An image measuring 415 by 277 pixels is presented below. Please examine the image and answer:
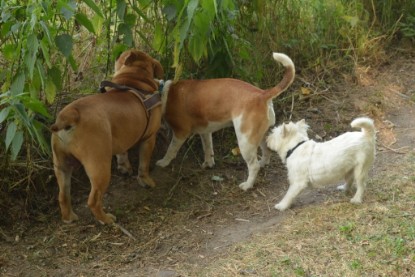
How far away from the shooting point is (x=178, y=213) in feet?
15.0

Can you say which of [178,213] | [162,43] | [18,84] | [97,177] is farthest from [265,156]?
[18,84]

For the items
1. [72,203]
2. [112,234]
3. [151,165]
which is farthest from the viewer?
[151,165]

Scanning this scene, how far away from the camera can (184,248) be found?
4055mm

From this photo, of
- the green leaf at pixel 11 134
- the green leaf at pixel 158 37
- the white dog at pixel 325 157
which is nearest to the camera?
the green leaf at pixel 11 134

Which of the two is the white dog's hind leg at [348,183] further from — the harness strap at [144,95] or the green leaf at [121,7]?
the green leaf at [121,7]

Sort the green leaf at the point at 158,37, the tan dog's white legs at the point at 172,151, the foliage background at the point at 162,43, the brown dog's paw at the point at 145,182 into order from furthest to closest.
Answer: the tan dog's white legs at the point at 172,151
the brown dog's paw at the point at 145,182
the green leaf at the point at 158,37
the foliage background at the point at 162,43

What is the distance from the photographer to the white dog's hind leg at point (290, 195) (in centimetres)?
441

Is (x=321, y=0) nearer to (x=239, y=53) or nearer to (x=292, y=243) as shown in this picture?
(x=239, y=53)

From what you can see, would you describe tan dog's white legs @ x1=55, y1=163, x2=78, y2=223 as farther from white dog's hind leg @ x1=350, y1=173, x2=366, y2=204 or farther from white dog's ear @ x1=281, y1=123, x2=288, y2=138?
white dog's hind leg @ x1=350, y1=173, x2=366, y2=204

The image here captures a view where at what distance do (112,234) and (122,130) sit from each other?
826 millimetres

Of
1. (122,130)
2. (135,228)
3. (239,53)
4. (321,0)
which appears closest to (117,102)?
(122,130)

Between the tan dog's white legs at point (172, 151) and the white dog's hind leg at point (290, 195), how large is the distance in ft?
3.84

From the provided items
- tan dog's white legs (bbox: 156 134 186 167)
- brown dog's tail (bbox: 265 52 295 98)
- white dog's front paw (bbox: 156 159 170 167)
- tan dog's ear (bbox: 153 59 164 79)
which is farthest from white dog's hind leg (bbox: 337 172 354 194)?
tan dog's ear (bbox: 153 59 164 79)

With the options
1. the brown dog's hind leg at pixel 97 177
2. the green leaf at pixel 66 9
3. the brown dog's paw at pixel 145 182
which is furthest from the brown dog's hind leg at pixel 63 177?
the green leaf at pixel 66 9
